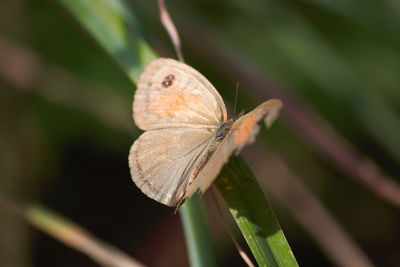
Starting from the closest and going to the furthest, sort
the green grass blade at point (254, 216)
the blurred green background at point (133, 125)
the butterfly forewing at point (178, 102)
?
the green grass blade at point (254, 216) → the butterfly forewing at point (178, 102) → the blurred green background at point (133, 125)

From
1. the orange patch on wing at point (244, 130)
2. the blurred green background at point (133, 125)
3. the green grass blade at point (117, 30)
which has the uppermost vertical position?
the green grass blade at point (117, 30)

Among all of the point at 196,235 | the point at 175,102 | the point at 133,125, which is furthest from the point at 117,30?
the point at 133,125

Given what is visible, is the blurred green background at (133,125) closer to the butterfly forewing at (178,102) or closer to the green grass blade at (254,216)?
the butterfly forewing at (178,102)

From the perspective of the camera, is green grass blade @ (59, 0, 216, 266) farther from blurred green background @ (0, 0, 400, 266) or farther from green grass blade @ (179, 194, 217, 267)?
blurred green background @ (0, 0, 400, 266)

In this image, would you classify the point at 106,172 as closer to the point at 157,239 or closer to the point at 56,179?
the point at 56,179

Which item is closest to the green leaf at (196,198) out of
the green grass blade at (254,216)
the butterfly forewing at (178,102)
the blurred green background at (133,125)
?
the green grass blade at (254,216)

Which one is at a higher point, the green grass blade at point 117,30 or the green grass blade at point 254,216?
the green grass blade at point 117,30

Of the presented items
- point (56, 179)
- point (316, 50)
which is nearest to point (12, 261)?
point (56, 179)

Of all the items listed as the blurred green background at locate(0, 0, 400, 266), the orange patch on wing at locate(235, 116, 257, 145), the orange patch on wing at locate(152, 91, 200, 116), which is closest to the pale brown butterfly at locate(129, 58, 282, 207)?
the orange patch on wing at locate(152, 91, 200, 116)
